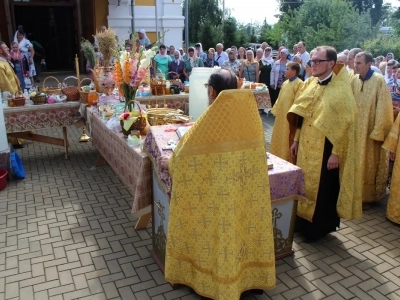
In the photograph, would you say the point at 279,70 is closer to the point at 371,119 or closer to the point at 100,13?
the point at 371,119

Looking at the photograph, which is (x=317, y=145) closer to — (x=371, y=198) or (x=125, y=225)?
(x=371, y=198)

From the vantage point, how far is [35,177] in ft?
17.8

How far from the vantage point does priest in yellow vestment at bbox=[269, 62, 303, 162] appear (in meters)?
4.36

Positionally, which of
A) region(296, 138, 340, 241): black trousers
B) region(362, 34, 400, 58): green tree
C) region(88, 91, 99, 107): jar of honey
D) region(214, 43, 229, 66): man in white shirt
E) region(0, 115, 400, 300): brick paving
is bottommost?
region(0, 115, 400, 300): brick paving

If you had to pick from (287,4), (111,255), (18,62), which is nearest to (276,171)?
(111,255)

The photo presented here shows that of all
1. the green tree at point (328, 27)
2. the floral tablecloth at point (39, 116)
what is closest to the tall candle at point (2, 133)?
the floral tablecloth at point (39, 116)

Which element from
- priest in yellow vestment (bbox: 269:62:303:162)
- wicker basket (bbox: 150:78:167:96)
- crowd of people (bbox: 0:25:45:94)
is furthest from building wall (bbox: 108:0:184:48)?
priest in yellow vestment (bbox: 269:62:303:162)

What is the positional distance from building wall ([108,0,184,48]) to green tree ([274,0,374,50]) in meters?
10.1

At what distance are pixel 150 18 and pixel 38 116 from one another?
8.97 m

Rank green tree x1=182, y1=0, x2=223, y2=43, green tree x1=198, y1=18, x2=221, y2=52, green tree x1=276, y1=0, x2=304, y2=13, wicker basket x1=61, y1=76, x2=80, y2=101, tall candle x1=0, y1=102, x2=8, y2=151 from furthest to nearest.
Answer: green tree x1=276, y1=0, x2=304, y2=13 < green tree x1=182, y1=0, x2=223, y2=43 < green tree x1=198, y1=18, x2=221, y2=52 < wicker basket x1=61, y1=76, x2=80, y2=101 < tall candle x1=0, y1=102, x2=8, y2=151

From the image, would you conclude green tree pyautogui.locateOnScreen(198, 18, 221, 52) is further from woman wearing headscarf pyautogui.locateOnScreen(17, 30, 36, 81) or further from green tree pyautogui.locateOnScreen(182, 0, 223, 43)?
woman wearing headscarf pyautogui.locateOnScreen(17, 30, 36, 81)

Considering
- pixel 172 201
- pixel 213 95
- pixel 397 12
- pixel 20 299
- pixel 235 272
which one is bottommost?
pixel 20 299

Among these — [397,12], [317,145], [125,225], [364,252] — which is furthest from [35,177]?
[397,12]

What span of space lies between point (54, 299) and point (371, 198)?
11.5ft
